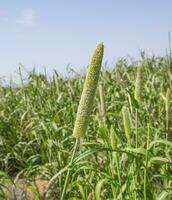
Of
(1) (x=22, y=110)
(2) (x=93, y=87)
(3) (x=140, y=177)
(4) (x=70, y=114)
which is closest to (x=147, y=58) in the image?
(1) (x=22, y=110)

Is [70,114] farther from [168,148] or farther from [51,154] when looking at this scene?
[168,148]

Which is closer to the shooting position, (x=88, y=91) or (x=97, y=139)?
(x=88, y=91)

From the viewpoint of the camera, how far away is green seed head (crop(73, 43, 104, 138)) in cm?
142

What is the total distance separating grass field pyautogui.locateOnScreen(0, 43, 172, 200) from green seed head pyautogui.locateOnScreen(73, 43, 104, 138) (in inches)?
8.7

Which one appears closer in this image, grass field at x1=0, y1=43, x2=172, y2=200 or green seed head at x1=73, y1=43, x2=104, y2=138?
green seed head at x1=73, y1=43, x2=104, y2=138

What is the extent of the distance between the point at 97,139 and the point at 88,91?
165 cm

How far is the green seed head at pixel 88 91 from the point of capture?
1417mm

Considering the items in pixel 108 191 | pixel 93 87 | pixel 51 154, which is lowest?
pixel 108 191

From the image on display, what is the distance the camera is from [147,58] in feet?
20.6

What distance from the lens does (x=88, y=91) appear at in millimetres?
1438

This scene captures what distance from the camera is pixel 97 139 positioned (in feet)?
10.0

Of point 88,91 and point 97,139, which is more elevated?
point 88,91

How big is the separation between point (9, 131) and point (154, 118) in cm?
180

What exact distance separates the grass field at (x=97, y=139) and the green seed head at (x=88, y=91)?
0.72 feet
